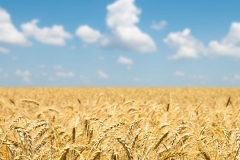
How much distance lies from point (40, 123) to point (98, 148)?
0.65 meters

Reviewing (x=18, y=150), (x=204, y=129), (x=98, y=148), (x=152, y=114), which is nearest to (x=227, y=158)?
(x=204, y=129)

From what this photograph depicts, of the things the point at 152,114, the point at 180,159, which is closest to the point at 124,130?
the point at 152,114

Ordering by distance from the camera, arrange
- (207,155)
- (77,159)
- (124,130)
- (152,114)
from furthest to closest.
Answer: (152,114) → (124,130) → (77,159) → (207,155)

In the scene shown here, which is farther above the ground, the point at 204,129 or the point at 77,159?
the point at 204,129

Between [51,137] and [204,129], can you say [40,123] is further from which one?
[204,129]

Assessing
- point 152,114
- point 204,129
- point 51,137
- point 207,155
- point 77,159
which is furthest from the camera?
point 152,114

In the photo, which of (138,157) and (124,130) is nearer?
(138,157)

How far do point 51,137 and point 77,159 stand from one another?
0.30 metres

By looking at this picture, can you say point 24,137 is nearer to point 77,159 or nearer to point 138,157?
point 77,159

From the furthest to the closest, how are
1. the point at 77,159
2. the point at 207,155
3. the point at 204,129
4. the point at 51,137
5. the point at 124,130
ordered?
the point at 124,130, the point at 204,129, the point at 51,137, the point at 77,159, the point at 207,155

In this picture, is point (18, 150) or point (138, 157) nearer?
point (138, 157)

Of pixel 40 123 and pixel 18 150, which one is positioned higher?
pixel 40 123

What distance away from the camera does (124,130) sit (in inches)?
148

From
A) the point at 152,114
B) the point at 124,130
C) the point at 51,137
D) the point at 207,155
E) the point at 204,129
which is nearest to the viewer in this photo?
the point at 207,155
